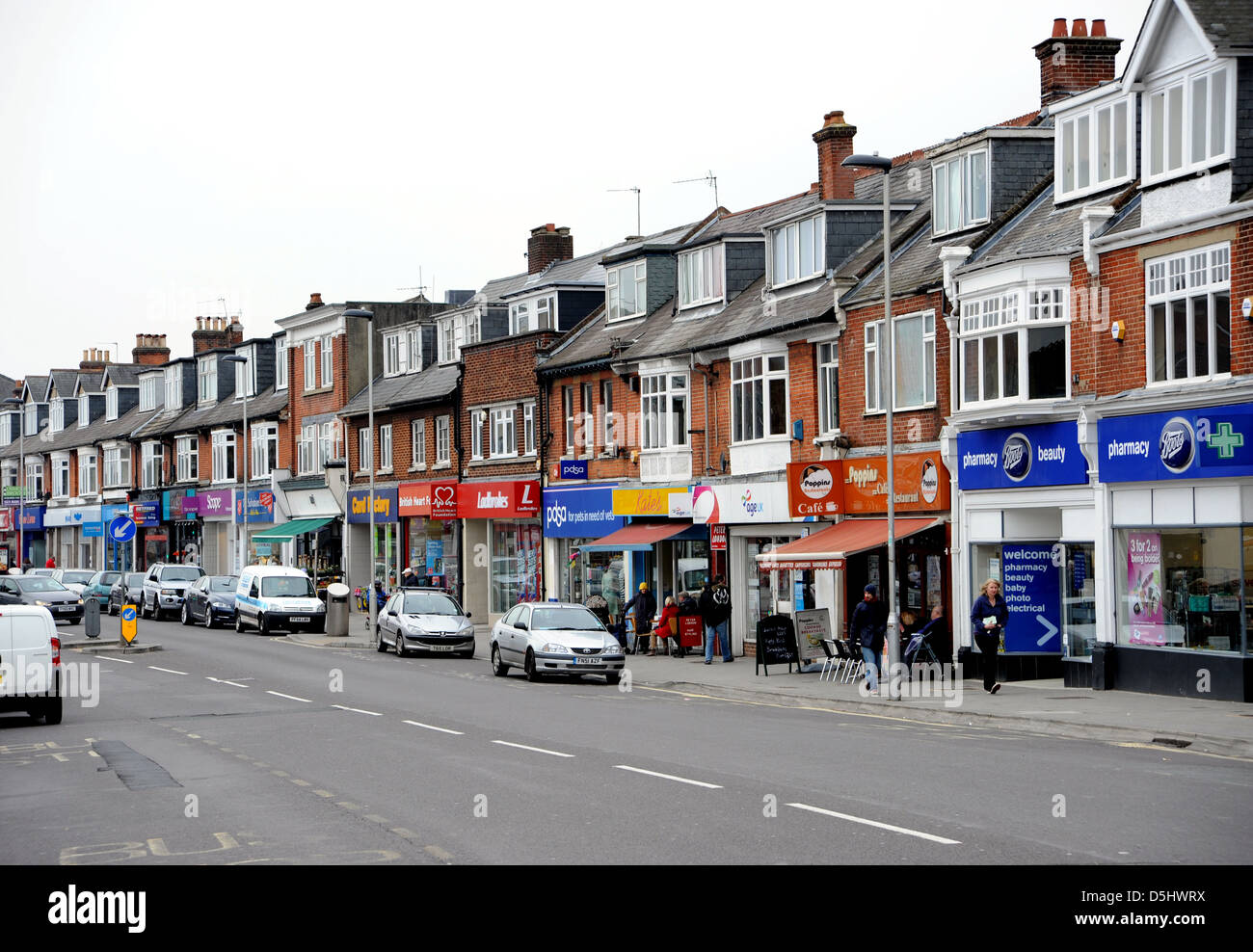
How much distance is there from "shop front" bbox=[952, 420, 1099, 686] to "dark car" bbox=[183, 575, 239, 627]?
90.3 ft

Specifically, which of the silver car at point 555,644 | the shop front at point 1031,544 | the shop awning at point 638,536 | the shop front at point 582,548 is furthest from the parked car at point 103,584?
the shop front at point 1031,544

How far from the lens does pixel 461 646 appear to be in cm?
3594

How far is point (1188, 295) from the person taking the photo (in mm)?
22359

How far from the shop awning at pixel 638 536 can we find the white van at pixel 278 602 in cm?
952

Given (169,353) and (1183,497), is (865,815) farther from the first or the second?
(169,353)

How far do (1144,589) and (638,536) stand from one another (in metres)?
16.6

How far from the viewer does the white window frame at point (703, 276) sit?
38.7m

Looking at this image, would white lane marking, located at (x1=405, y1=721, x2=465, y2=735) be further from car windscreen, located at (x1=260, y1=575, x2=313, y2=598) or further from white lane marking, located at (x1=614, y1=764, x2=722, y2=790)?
car windscreen, located at (x1=260, y1=575, x2=313, y2=598)

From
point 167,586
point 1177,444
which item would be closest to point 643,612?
point 1177,444

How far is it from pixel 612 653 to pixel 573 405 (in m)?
15.8

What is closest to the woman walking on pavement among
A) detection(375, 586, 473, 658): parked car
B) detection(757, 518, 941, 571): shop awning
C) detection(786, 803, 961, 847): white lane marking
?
detection(757, 518, 941, 571): shop awning

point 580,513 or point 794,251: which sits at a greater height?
point 794,251

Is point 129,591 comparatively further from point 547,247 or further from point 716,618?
point 716,618
